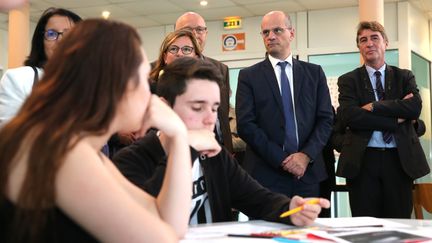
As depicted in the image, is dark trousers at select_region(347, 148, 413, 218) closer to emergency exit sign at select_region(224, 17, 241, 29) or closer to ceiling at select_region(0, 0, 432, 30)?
ceiling at select_region(0, 0, 432, 30)

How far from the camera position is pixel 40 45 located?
2.63 metres

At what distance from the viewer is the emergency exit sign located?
27.5ft

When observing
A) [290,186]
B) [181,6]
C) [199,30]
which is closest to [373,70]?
[290,186]

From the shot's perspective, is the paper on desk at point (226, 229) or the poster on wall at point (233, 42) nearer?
the paper on desk at point (226, 229)

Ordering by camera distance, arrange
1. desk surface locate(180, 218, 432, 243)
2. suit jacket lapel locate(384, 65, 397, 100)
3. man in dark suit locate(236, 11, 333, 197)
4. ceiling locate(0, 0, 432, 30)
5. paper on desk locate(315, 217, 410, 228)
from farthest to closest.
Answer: ceiling locate(0, 0, 432, 30), suit jacket lapel locate(384, 65, 397, 100), man in dark suit locate(236, 11, 333, 197), paper on desk locate(315, 217, 410, 228), desk surface locate(180, 218, 432, 243)

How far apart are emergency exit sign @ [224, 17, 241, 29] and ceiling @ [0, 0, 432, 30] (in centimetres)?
11

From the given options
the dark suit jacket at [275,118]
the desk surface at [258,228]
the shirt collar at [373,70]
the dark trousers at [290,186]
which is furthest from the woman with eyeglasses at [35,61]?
the shirt collar at [373,70]

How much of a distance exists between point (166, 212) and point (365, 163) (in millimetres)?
2293

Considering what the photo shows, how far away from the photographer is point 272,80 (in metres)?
3.35

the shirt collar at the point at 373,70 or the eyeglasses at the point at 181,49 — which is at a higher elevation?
the eyeglasses at the point at 181,49

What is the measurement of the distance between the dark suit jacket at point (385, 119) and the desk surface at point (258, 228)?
1463 mm

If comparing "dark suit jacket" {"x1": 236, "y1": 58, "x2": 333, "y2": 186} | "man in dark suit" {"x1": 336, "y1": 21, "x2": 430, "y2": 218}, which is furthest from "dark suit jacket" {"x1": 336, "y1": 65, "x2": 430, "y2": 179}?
"dark suit jacket" {"x1": 236, "y1": 58, "x2": 333, "y2": 186}

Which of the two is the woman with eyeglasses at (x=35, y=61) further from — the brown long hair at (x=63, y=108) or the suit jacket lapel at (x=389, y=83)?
the suit jacket lapel at (x=389, y=83)

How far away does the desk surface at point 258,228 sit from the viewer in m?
1.58
